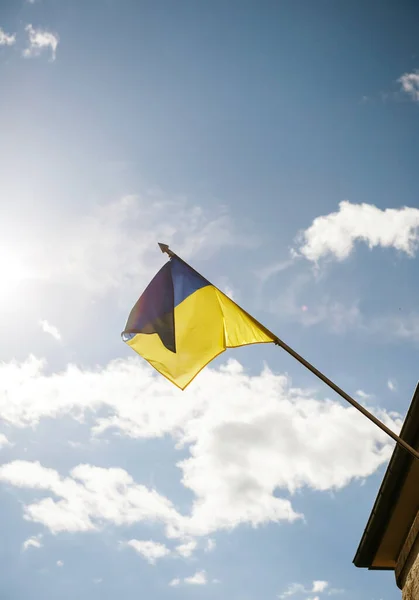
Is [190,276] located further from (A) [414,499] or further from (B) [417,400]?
(A) [414,499]

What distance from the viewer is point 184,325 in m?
6.63

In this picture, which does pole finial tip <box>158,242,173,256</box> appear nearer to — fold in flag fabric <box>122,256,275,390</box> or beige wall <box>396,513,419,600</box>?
fold in flag fabric <box>122,256,275,390</box>

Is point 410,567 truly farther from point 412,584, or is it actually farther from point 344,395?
point 344,395

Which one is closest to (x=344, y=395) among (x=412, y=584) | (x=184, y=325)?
A: (x=184, y=325)

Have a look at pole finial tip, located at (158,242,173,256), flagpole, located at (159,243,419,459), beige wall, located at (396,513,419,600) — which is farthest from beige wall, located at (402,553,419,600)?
pole finial tip, located at (158,242,173,256)

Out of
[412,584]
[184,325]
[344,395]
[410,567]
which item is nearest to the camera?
[344,395]

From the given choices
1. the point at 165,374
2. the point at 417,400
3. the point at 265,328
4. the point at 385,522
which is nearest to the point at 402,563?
the point at 385,522

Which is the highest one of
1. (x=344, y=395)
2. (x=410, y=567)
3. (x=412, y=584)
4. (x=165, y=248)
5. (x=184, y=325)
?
(x=165, y=248)

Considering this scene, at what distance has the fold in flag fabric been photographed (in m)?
6.24

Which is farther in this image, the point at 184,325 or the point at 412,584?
the point at 184,325

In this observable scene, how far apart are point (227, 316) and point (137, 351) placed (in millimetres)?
1595

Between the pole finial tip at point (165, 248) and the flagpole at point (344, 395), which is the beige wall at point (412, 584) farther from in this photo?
the pole finial tip at point (165, 248)

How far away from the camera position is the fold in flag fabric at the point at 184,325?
624 cm

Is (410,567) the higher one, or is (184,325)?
(184,325)
